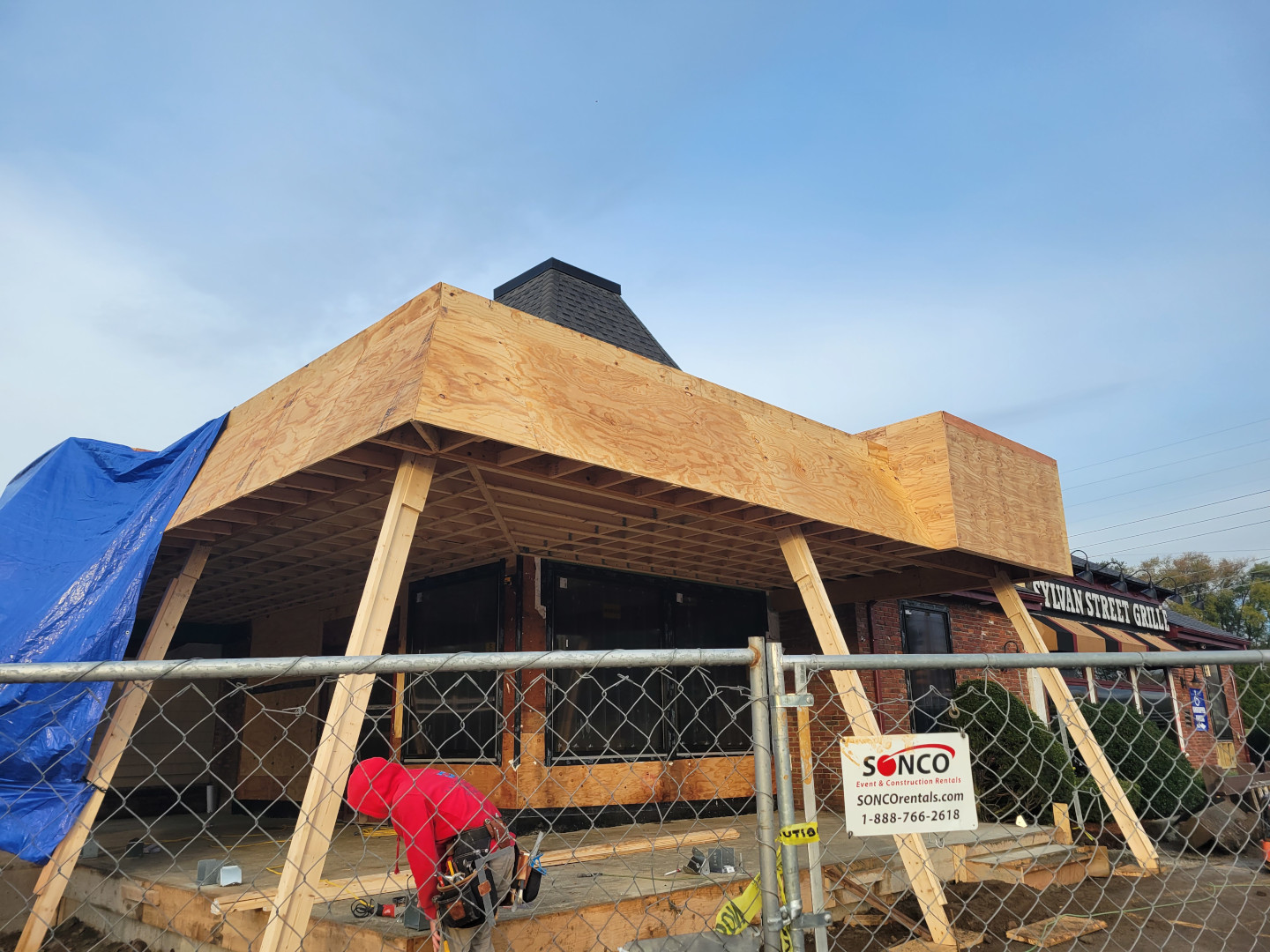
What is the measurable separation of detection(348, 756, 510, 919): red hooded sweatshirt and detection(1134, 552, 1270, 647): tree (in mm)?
73871

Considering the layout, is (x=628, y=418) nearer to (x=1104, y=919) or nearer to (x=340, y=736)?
(x=340, y=736)

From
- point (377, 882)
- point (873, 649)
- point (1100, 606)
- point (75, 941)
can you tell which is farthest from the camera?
point (1100, 606)

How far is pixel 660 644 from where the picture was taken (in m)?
11.5

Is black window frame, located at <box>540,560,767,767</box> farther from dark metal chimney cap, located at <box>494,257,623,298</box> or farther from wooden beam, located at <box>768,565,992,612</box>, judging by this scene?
dark metal chimney cap, located at <box>494,257,623,298</box>

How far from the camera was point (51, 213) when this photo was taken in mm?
12703

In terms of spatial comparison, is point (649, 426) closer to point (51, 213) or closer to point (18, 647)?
point (18, 647)

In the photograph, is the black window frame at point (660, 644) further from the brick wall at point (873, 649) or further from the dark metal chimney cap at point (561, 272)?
the dark metal chimney cap at point (561, 272)

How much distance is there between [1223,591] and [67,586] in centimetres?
8547

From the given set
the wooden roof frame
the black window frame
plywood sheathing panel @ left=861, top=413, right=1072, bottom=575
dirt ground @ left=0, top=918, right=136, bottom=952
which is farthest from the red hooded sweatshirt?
plywood sheathing panel @ left=861, top=413, right=1072, bottom=575

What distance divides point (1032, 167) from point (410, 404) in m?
15.2

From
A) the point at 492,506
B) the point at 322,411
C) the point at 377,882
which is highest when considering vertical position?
the point at 322,411

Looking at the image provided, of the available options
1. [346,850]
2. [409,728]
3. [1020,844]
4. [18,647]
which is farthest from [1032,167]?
[18,647]

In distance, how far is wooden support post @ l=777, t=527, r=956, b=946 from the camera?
19.8 feet

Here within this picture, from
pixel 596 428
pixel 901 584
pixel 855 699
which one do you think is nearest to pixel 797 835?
pixel 596 428
